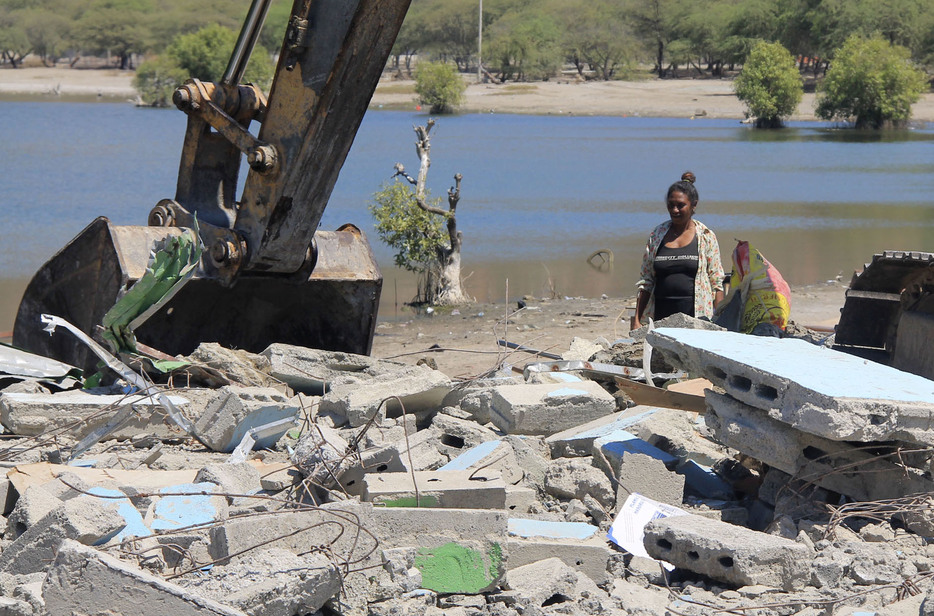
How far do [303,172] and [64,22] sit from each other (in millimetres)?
107226

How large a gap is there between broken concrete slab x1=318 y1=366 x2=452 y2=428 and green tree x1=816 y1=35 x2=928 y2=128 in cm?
5331

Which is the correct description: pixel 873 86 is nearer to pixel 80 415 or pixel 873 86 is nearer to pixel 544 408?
pixel 544 408

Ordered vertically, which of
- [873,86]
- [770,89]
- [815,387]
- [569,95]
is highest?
[873,86]

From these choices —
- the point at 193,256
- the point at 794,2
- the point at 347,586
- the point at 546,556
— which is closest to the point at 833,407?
the point at 546,556

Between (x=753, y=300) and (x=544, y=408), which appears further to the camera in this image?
(x=753, y=300)

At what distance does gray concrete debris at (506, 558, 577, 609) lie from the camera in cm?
362

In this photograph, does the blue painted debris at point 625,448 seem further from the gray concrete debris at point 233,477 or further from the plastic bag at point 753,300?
the plastic bag at point 753,300

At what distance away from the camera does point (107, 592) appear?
116 inches

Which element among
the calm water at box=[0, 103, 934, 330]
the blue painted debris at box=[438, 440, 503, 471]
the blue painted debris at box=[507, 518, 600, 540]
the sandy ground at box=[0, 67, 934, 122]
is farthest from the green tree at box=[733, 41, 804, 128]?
the blue painted debris at box=[507, 518, 600, 540]

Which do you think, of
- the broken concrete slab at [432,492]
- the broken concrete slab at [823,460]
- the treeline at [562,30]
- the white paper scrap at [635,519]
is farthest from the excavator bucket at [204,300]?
the treeline at [562,30]

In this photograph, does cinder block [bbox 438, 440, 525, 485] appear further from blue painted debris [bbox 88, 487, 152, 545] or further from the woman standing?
the woman standing

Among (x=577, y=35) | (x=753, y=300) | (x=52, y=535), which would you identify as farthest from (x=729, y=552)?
(x=577, y=35)

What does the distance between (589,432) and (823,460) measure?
129cm

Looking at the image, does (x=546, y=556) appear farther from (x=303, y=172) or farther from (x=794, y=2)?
(x=794, y=2)
